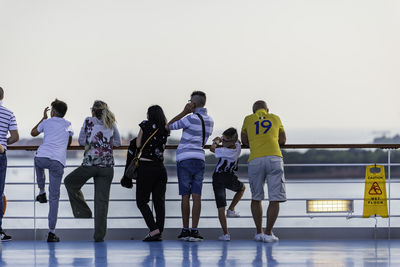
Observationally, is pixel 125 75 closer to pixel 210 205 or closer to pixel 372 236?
pixel 210 205

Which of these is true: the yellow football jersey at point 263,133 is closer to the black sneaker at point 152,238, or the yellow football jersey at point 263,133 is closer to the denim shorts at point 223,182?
the denim shorts at point 223,182

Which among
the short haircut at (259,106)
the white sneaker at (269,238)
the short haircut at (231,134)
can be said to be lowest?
the white sneaker at (269,238)

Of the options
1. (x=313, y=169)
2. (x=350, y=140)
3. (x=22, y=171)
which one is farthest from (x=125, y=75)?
(x=350, y=140)

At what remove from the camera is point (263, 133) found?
20.1ft

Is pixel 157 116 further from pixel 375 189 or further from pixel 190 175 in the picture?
pixel 375 189

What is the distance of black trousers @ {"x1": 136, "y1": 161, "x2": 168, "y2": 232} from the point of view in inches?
248

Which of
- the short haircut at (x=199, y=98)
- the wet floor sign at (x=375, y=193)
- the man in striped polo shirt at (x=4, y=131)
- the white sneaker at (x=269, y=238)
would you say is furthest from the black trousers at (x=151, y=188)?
the wet floor sign at (x=375, y=193)

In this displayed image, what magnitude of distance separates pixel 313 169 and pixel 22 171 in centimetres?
1799

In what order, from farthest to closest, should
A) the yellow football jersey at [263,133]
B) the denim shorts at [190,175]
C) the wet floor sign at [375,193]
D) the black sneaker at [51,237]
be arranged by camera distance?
the wet floor sign at [375,193], the black sneaker at [51,237], the denim shorts at [190,175], the yellow football jersey at [263,133]

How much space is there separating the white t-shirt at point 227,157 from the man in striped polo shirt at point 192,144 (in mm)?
148

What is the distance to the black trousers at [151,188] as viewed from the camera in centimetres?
631

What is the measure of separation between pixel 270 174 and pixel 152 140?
99 cm

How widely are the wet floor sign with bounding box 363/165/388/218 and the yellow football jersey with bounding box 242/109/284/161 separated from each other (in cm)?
102

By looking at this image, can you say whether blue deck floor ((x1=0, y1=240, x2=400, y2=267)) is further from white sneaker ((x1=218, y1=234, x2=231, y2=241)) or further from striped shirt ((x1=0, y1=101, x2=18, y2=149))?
striped shirt ((x1=0, y1=101, x2=18, y2=149))
